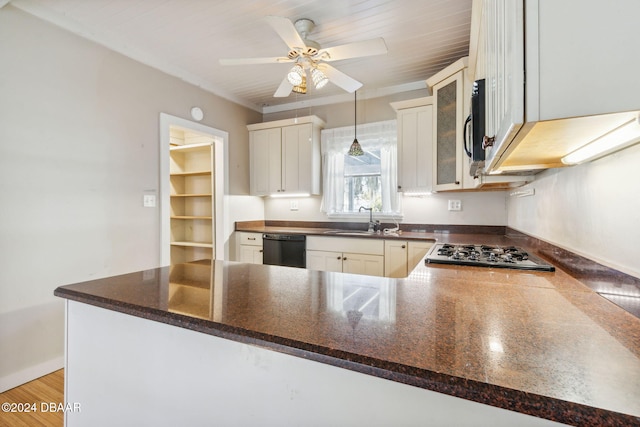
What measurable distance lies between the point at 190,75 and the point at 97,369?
9.71 ft

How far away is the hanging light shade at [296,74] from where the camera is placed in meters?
2.13

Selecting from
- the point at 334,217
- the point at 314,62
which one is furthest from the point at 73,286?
the point at 334,217

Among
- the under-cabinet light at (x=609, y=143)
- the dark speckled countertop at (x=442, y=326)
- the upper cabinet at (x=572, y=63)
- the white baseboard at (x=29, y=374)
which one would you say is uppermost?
the upper cabinet at (x=572, y=63)

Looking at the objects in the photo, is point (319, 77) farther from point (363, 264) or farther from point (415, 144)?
point (363, 264)

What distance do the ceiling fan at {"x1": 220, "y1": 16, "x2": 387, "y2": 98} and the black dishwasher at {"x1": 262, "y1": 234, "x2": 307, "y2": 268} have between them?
1.59 metres

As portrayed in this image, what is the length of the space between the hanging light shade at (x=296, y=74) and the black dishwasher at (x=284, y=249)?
167 cm

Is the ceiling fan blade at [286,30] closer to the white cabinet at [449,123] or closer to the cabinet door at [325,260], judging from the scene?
the white cabinet at [449,123]

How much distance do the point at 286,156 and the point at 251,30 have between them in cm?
162

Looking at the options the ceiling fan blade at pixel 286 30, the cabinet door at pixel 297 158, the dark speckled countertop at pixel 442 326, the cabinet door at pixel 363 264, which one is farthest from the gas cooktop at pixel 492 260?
the cabinet door at pixel 297 158

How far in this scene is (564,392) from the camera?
0.45m

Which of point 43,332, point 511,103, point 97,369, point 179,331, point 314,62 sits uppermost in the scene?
point 314,62

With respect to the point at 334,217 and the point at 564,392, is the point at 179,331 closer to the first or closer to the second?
the point at 564,392

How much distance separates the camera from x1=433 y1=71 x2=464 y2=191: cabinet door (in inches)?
101

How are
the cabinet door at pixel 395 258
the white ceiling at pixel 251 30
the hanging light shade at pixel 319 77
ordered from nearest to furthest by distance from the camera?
the white ceiling at pixel 251 30, the hanging light shade at pixel 319 77, the cabinet door at pixel 395 258
